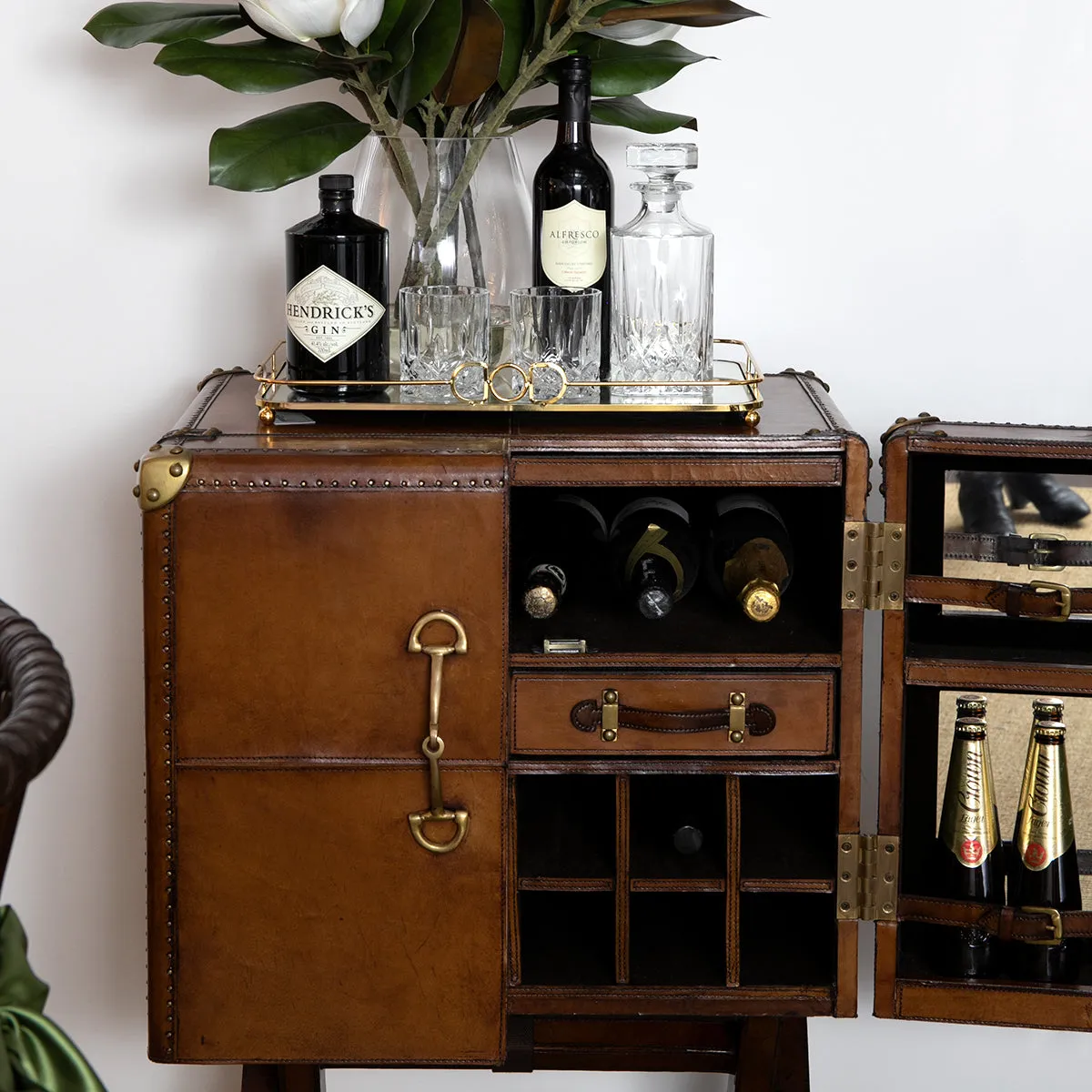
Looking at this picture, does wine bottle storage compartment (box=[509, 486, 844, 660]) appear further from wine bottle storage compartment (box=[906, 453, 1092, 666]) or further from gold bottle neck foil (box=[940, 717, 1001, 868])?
gold bottle neck foil (box=[940, 717, 1001, 868])

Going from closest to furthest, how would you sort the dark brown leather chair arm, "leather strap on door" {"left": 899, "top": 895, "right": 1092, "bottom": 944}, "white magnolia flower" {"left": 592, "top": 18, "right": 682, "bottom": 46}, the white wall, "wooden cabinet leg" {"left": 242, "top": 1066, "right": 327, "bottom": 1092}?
the dark brown leather chair arm < "leather strap on door" {"left": 899, "top": 895, "right": 1092, "bottom": 944} < "white magnolia flower" {"left": 592, "top": 18, "right": 682, "bottom": 46} < "wooden cabinet leg" {"left": 242, "top": 1066, "right": 327, "bottom": 1092} < the white wall

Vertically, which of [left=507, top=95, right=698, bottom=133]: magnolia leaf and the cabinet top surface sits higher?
[left=507, top=95, right=698, bottom=133]: magnolia leaf

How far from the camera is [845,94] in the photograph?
71.1 inches

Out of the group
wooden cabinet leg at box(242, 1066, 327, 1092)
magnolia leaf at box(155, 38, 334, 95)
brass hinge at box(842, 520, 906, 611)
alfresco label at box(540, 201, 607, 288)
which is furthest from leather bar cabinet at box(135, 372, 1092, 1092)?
magnolia leaf at box(155, 38, 334, 95)

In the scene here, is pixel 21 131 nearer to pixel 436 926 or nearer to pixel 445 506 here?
pixel 445 506

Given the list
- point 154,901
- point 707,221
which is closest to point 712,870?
point 154,901

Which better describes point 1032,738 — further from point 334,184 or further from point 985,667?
point 334,184

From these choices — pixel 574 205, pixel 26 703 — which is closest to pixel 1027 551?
pixel 574 205

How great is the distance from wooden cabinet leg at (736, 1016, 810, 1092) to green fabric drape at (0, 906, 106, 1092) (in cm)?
109

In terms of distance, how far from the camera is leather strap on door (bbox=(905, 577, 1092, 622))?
1431 millimetres

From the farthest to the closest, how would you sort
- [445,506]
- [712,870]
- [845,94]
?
[845,94] → [712,870] → [445,506]

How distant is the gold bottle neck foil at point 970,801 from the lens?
4.98 ft

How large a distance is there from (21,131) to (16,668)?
1200mm

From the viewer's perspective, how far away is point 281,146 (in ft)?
5.11
